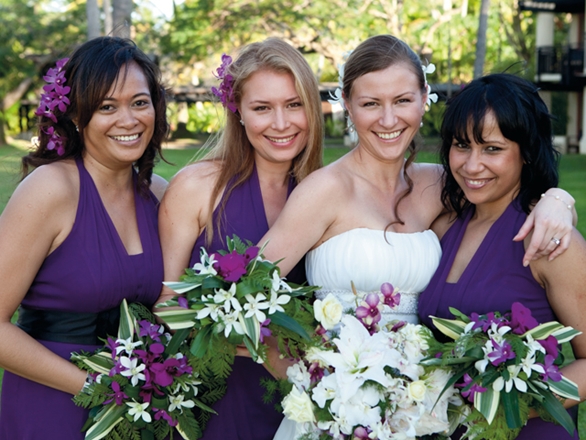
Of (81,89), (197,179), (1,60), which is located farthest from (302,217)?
(1,60)

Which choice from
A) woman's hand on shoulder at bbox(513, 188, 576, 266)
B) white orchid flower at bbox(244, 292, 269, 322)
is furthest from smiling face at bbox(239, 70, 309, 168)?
woman's hand on shoulder at bbox(513, 188, 576, 266)

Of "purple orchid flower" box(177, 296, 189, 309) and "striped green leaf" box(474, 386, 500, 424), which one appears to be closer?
"striped green leaf" box(474, 386, 500, 424)

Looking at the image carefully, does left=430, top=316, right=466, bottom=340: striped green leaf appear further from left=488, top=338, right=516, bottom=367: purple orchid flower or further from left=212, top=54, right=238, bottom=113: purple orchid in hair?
left=212, top=54, right=238, bottom=113: purple orchid in hair

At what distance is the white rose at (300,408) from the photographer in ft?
10.1

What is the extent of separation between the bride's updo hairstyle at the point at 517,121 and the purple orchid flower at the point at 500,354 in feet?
3.22

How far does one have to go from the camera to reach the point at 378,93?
3.84 meters

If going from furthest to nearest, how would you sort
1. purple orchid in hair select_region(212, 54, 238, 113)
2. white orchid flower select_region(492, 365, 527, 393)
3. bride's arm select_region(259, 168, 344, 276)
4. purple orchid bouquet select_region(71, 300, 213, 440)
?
purple orchid in hair select_region(212, 54, 238, 113), bride's arm select_region(259, 168, 344, 276), purple orchid bouquet select_region(71, 300, 213, 440), white orchid flower select_region(492, 365, 527, 393)

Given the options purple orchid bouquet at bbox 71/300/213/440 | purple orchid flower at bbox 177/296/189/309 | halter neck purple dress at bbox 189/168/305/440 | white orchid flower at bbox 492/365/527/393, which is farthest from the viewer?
halter neck purple dress at bbox 189/168/305/440

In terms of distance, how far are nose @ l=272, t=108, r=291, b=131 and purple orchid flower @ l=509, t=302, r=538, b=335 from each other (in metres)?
1.62

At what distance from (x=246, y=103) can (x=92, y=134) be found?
86 centimetres

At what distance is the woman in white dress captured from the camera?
378 centimetres

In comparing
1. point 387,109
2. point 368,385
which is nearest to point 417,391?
point 368,385

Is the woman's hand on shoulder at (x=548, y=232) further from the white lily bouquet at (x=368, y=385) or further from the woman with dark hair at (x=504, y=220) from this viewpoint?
the white lily bouquet at (x=368, y=385)

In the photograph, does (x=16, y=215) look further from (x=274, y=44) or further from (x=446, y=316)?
(x=446, y=316)
